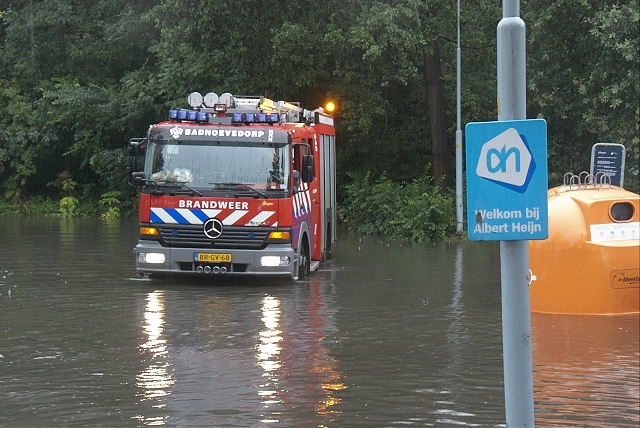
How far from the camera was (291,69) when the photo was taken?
1305 inches

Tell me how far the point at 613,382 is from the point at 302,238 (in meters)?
9.25

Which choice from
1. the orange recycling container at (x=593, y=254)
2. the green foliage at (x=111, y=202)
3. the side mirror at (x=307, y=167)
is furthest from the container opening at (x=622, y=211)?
the green foliage at (x=111, y=202)

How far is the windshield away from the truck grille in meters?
0.69

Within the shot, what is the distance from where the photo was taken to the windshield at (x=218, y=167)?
675 inches

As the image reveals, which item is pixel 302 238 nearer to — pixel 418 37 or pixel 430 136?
pixel 418 37

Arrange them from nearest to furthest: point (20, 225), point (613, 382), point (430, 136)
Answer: point (613, 382) < point (20, 225) < point (430, 136)

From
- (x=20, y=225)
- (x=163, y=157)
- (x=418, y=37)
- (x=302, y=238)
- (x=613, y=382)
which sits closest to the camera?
(x=613, y=382)

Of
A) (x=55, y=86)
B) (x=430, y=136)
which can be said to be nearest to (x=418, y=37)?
(x=430, y=136)

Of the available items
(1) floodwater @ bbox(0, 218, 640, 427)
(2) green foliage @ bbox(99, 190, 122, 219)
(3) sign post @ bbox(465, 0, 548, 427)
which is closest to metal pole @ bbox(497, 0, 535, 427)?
(3) sign post @ bbox(465, 0, 548, 427)

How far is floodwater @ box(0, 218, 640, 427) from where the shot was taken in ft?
27.8

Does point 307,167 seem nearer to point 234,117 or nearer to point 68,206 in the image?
point 234,117

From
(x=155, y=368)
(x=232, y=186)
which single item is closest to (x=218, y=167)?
(x=232, y=186)

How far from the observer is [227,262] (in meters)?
17.1

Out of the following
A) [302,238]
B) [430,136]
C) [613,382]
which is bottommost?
[613,382]
